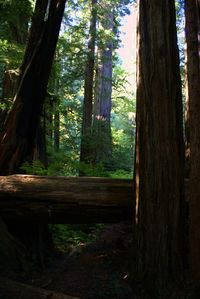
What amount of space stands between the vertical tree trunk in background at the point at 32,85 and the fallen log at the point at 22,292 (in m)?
2.71

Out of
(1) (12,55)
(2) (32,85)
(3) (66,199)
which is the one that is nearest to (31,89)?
(2) (32,85)

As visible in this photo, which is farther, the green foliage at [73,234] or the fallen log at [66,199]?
the green foliage at [73,234]

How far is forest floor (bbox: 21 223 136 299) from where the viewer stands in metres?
4.94

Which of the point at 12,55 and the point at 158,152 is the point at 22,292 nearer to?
the point at 158,152

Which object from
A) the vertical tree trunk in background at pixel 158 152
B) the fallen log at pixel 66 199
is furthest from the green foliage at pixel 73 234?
the vertical tree trunk in background at pixel 158 152

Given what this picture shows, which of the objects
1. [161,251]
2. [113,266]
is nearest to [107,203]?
[113,266]

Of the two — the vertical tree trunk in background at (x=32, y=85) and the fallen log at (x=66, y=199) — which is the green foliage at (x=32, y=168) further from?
the fallen log at (x=66, y=199)

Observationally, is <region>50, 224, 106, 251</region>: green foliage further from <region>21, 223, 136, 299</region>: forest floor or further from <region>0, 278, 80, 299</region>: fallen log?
<region>0, 278, 80, 299</region>: fallen log

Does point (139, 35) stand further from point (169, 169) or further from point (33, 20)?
point (33, 20)

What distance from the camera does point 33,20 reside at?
784cm

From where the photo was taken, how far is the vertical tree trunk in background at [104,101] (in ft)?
50.4

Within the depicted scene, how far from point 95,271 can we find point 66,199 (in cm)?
119

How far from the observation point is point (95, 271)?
5523mm

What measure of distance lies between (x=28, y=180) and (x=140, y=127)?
2.34 metres
